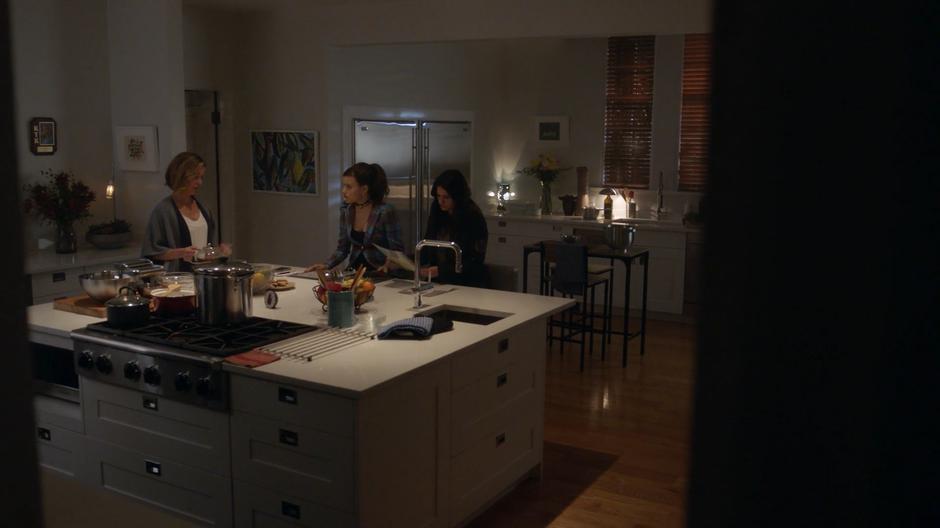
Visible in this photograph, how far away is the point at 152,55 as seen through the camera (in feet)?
19.4

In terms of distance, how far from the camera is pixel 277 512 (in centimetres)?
297

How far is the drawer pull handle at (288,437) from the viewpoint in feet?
9.46

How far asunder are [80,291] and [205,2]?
265 centimetres

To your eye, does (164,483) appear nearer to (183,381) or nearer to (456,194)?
(183,381)

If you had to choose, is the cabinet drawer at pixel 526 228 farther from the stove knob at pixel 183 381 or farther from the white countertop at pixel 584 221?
the stove knob at pixel 183 381

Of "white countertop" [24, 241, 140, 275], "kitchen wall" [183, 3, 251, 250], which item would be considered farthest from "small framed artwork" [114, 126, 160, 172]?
"kitchen wall" [183, 3, 251, 250]

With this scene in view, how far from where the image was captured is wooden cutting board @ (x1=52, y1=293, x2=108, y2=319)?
3.60 metres

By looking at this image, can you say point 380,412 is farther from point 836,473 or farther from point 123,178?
point 123,178

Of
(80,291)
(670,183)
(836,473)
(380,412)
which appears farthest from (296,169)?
(836,473)

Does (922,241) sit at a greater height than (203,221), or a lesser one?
greater

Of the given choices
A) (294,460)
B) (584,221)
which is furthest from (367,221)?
(584,221)

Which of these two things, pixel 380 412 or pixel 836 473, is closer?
pixel 836 473

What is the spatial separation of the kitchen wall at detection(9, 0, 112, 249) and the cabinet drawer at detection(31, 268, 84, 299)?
0.74 meters

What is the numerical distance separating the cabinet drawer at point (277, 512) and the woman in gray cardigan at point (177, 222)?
162 cm
